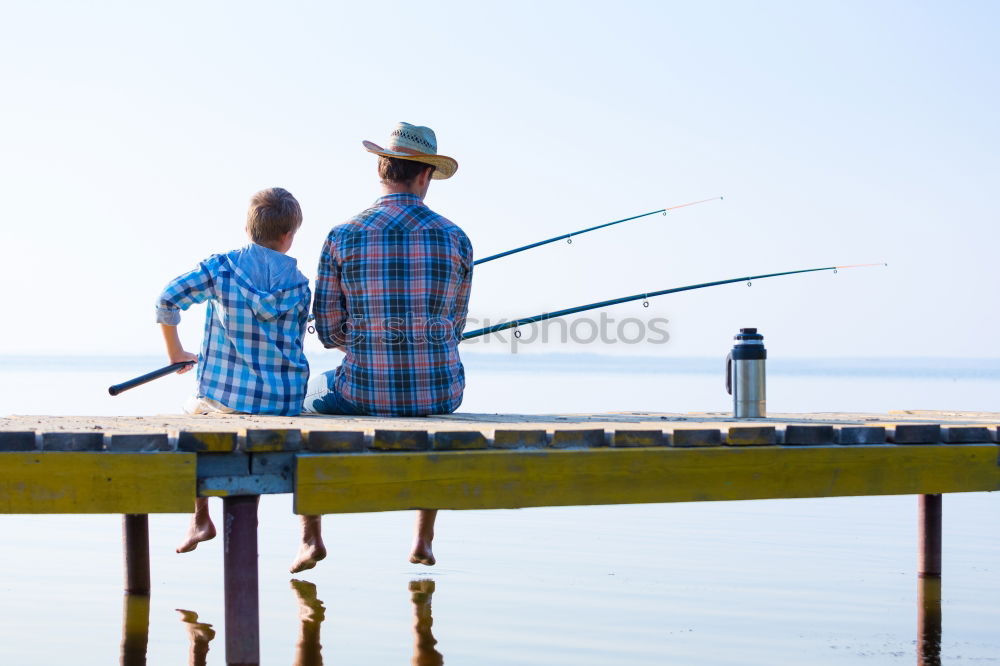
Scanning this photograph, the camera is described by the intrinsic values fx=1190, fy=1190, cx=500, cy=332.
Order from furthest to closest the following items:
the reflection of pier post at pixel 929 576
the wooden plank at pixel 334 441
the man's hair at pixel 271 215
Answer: the reflection of pier post at pixel 929 576 → the man's hair at pixel 271 215 → the wooden plank at pixel 334 441

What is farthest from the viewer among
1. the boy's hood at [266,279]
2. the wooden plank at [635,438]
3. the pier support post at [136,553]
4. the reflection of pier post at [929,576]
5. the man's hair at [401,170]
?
the pier support post at [136,553]

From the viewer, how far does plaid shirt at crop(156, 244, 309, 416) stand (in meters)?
3.83

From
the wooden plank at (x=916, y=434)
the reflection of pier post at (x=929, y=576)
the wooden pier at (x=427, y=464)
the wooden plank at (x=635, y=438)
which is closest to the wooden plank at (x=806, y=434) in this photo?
the wooden pier at (x=427, y=464)

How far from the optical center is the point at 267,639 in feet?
14.6

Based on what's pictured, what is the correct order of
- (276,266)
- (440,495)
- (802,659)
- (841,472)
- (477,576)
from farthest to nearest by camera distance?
(477,576)
(802,659)
(276,266)
(841,472)
(440,495)

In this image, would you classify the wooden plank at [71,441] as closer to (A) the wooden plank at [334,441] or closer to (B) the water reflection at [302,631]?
(A) the wooden plank at [334,441]

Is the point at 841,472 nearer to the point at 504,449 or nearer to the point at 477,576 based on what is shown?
the point at 504,449

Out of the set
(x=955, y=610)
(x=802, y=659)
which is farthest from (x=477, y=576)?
(x=955, y=610)

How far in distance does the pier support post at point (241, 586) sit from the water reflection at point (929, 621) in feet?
7.87

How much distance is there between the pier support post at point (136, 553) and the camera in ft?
15.8

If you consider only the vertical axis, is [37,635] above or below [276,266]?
below

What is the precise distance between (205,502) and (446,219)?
1.24 meters

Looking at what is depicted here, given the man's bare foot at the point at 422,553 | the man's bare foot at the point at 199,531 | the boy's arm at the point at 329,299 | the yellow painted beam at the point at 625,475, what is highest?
the boy's arm at the point at 329,299

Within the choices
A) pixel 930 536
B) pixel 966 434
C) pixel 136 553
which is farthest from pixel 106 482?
pixel 930 536
